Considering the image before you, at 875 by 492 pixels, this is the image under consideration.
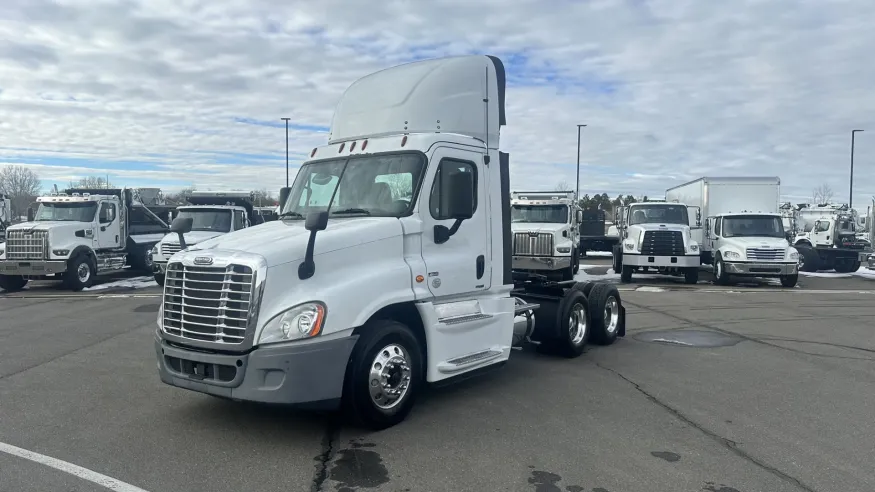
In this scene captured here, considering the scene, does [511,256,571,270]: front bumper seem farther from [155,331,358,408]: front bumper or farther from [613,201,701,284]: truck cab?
[155,331,358,408]: front bumper

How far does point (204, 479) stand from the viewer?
470cm

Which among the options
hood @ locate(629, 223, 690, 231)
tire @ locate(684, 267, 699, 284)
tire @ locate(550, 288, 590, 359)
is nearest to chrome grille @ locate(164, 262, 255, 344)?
tire @ locate(550, 288, 590, 359)

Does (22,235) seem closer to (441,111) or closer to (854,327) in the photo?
(441,111)

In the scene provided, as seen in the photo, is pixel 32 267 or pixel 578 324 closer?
pixel 578 324

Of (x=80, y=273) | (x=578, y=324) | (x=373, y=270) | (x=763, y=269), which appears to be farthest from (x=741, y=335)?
(x=80, y=273)

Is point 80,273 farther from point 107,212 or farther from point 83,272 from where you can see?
point 107,212

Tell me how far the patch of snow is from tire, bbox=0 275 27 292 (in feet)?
5.97

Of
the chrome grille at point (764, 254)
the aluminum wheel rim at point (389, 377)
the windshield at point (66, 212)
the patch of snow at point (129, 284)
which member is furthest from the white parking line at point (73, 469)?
the chrome grille at point (764, 254)

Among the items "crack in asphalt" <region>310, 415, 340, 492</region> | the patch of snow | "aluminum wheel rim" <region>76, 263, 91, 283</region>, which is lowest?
the patch of snow

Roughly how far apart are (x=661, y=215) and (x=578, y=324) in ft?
42.9

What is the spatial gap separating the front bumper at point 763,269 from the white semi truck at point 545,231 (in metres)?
4.74

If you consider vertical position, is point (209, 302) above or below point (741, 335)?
above

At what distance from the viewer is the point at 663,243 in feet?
65.7

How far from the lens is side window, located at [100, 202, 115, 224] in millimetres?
19750
